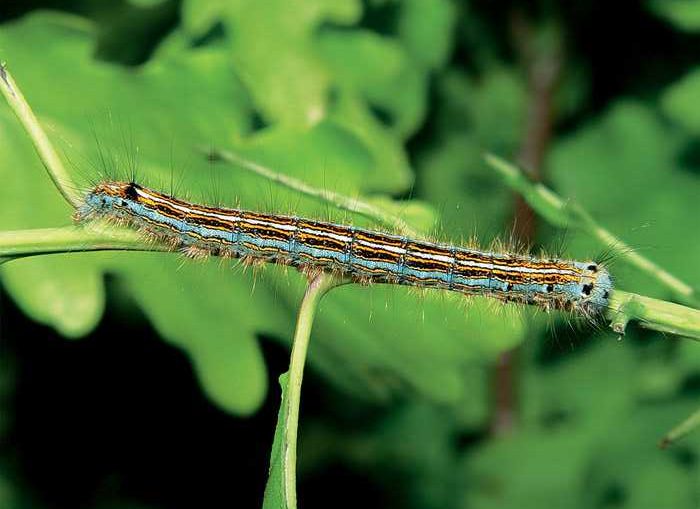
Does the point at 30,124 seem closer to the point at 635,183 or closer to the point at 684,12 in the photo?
the point at 684,12

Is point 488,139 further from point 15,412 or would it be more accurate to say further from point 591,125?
point 15,412

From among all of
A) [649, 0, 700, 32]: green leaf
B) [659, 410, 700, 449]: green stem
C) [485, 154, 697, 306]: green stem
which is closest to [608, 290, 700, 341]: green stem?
[659, 410, 700, 449]: green stem

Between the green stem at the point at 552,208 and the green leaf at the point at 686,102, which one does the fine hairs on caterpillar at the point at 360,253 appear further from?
the green leaf at the point at 686,102

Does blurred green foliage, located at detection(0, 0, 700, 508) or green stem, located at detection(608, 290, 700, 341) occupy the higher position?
blurred green foliage, located at detection(0, 0, 700, 508)

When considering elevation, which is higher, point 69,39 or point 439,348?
point 69,39

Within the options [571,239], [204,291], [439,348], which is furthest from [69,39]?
[571,239]

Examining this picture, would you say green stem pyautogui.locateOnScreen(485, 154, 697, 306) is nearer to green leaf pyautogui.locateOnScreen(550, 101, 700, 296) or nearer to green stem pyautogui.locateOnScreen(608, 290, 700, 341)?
green stem pyautogui.locateOnScreen(608, 290, 700, 341)

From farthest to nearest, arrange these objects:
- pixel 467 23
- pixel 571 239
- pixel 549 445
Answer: pixel 467 23
pixel 549 445
pixel 571 239

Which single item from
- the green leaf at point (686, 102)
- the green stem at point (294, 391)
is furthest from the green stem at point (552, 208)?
the green leaf at point (686, 102)
